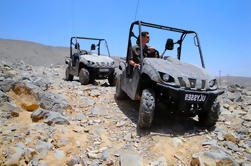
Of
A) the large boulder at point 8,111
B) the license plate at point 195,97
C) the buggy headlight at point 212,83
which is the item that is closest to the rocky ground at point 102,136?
the large boulder at point 8,111

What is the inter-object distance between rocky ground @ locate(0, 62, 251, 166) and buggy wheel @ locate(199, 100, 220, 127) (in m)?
0.14

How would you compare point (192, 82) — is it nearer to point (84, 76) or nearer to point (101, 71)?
point (101, 71)

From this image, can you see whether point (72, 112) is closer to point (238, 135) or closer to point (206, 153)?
point (206, 153)

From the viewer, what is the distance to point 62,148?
288cm

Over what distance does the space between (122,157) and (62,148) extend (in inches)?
36.0

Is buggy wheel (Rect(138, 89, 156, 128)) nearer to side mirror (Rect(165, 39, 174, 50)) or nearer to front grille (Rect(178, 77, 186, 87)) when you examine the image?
front grille (Rect(178, 77, 186, 87))

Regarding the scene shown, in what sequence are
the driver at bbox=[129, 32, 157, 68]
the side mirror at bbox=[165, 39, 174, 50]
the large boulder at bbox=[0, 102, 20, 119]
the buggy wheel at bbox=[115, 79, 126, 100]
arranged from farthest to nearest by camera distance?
the buggy wheel at bbox=[115, 79, 126, 100]
the side mirror at bbox=[165, 39, 174, 50]
the driver at bbox=[129, 32, 157, 68]
the large boulder at bbox=[0, 102, 20, 119]

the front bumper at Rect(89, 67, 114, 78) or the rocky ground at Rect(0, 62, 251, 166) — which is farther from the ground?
the front bumper at Rect(89, 67, 114, 78)

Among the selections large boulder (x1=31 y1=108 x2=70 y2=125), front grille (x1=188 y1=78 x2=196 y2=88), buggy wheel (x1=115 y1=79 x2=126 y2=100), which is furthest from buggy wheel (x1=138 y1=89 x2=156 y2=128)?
buggy wheel (x1=115 y1=79 x2=126 y2=100)

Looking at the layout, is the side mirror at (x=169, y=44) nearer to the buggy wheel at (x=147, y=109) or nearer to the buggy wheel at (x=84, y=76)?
the buggy wheel at (x=147, y=109)

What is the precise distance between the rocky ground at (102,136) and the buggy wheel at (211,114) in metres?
0.14

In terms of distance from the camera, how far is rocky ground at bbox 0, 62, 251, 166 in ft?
8.71

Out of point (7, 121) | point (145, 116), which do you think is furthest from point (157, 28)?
point (7, 121)

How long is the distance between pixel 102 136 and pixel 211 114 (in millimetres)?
2076
